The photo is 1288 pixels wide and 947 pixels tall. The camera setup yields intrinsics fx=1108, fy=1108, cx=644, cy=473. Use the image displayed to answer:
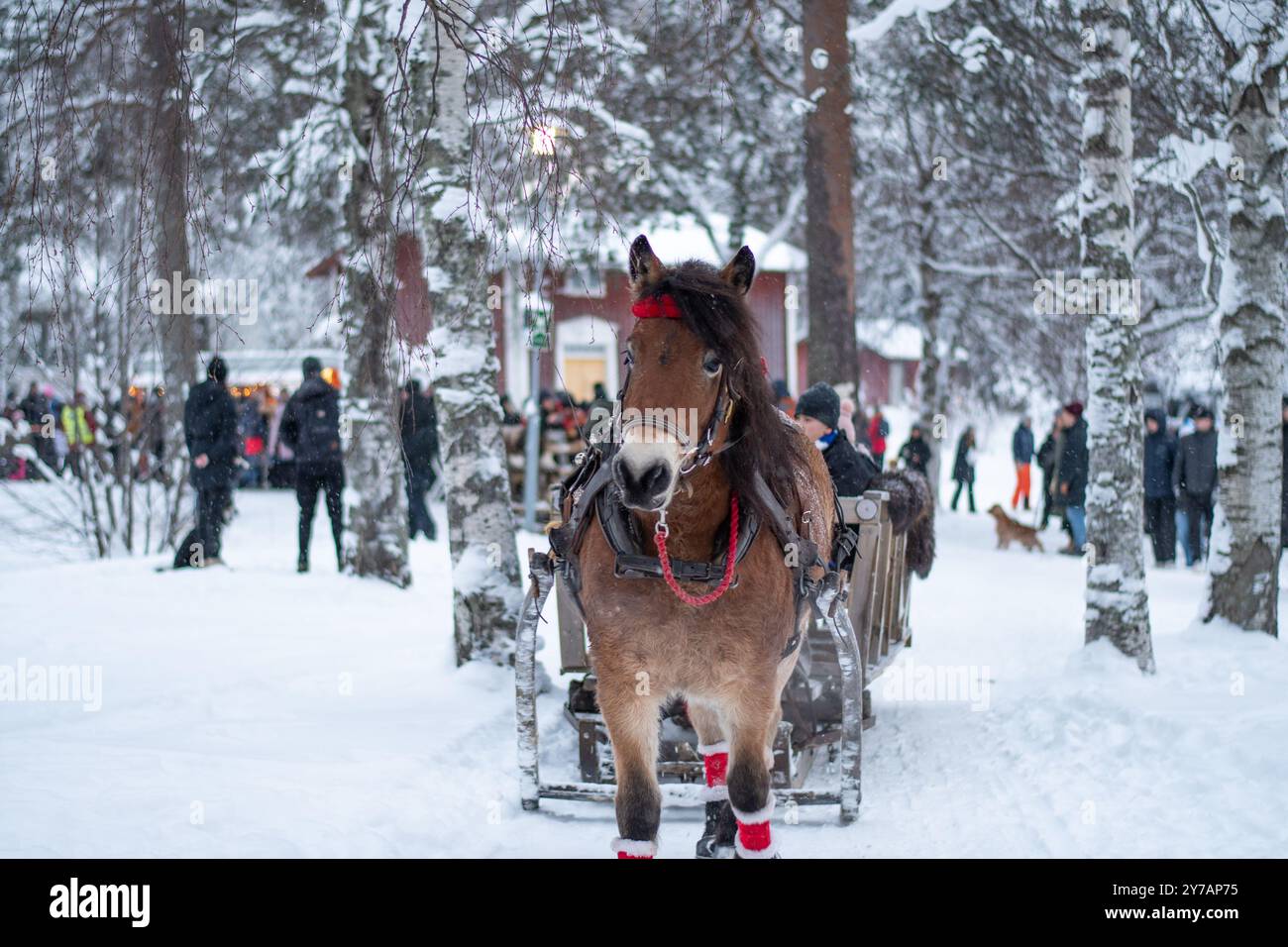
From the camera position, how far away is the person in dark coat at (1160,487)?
13.8 meters

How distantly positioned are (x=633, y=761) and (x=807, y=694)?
7.25ft

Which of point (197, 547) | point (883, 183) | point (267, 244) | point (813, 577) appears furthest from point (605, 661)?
point (267, 244)

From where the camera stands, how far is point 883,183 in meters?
20.8

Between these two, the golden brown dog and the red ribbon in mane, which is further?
the golden brown dog

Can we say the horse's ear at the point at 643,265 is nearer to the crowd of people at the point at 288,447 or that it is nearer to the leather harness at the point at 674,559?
the leather harness at the point at 674,559

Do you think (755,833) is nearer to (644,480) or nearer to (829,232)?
(644,480)

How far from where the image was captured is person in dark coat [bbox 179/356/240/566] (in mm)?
10953

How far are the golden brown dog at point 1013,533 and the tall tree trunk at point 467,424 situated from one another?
10420 mm

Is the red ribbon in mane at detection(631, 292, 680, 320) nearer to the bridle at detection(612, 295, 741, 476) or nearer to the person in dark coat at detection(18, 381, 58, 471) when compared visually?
the bridle at detection(612, 295, 741, 476)

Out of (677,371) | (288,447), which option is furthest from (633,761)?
(288,447)

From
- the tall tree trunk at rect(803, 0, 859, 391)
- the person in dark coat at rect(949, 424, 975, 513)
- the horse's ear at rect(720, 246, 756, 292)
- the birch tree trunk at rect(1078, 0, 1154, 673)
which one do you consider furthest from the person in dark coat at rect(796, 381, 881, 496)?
the person in dark coat at rect(949, 424, 975, 513)

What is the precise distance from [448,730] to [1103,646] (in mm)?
4452
